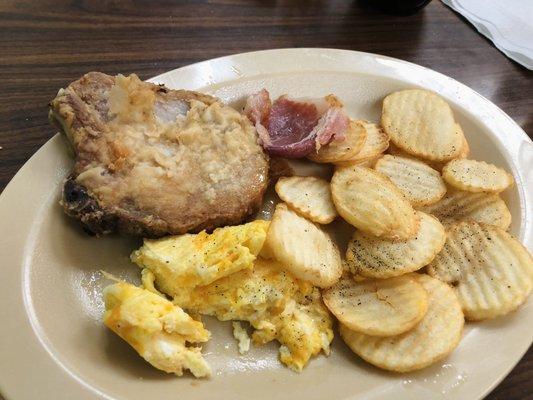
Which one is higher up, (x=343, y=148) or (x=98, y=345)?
(x=343, y=148)

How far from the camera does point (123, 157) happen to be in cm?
176

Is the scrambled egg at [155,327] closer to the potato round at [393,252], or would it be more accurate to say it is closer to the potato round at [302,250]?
the potato round at [302,250]

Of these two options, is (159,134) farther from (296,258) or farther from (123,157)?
(296,258)

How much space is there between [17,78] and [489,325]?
222 cm

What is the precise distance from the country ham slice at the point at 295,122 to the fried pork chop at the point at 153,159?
84 millimetres

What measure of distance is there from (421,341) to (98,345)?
3.11 ft

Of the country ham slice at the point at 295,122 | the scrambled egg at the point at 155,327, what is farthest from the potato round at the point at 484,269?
the scrambled egg at the point at 155,327

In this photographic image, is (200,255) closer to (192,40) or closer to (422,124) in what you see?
(422,124)

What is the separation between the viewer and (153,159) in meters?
1.79

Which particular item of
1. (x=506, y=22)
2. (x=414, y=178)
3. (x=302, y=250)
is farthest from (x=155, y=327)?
(x=506, y=22)

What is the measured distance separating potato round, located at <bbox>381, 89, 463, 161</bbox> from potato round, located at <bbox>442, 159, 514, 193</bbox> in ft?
0.27

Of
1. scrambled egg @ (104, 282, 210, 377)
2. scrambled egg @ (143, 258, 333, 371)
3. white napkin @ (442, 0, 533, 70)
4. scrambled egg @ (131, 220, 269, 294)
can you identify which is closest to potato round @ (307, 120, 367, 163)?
scrambled egg @ (131, 220, 269, 294)

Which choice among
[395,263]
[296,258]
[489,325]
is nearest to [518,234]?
[489,325]

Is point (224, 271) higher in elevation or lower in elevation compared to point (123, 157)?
lower
